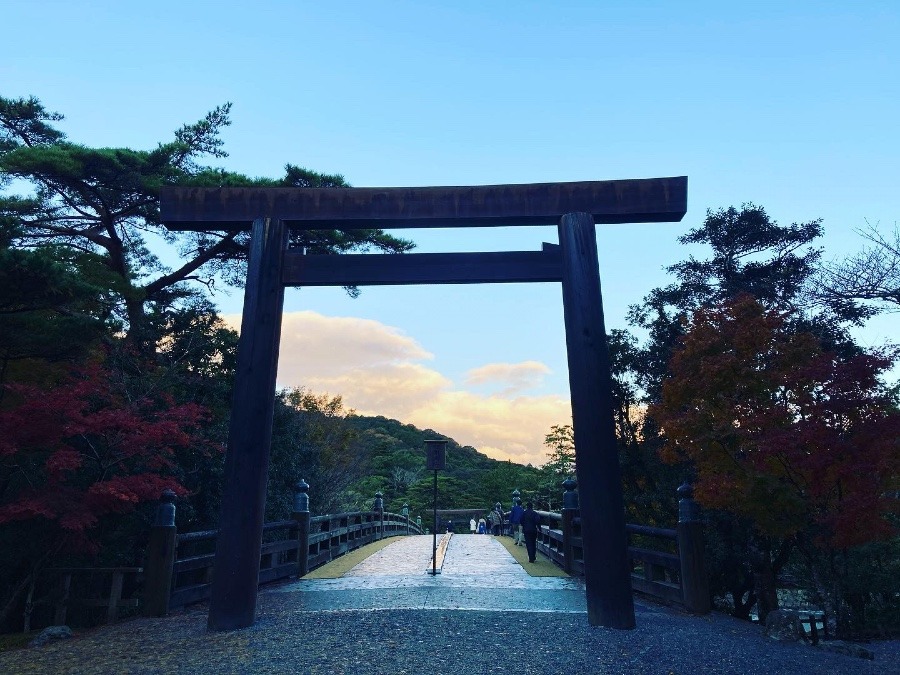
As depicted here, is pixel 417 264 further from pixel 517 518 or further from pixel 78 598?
pixel 517 518

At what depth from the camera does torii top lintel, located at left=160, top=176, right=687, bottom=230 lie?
23.9 feet

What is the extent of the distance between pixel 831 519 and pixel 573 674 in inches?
240

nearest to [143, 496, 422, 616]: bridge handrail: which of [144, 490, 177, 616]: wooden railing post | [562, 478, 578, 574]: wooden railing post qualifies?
[144, 490, 177, 616]: wooden railing post

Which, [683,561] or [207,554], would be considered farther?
[207,554]

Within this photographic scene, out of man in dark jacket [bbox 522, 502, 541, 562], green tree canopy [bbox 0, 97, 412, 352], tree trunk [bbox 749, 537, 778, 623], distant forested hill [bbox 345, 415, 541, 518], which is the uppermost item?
green tree canopy [bbox 0, 97, 412, 352]

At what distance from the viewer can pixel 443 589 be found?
870 cm

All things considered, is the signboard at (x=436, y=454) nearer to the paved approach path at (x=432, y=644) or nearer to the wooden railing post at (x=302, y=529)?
the wooden railing post at (x=302, y=529)

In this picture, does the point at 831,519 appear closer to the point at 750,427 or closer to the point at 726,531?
the point at 750,427

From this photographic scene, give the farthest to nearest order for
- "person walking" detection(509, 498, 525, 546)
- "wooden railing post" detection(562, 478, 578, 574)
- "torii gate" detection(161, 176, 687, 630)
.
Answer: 1. "person walking" detection(509, 498, 525, 546)
2. "wooden railing post" detection(562, 478, 578, 574)
3. "torii gate" detection(161, 176, 687, 630)

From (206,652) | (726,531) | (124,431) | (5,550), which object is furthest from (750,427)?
(5,550)

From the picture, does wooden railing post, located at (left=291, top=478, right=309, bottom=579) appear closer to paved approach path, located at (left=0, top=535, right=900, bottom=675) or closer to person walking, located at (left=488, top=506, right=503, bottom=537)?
paved approach path, located at (left=0, top=535, right=900, bottom=675)

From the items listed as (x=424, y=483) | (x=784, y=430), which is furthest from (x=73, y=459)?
(x=424, y=483)

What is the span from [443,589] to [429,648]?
139 inches

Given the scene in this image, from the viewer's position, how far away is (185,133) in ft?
56.6
